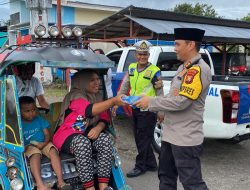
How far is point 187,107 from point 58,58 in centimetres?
132

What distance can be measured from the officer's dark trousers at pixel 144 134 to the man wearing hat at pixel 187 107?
169 cm

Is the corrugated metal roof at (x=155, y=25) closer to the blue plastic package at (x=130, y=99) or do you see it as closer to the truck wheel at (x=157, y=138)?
the truck wheel at (x=157, y=138)

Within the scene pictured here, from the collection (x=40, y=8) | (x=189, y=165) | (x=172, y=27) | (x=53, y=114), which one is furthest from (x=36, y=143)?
(x=40, y=8)

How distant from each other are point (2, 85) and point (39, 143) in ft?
2.61

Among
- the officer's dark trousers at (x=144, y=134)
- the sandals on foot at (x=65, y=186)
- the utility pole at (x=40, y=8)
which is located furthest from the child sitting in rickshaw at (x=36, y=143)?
the utility pole at (x=40, y=8)

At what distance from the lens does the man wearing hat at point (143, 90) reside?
5.22 metres

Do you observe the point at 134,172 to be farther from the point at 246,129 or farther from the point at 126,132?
the point at 126,132

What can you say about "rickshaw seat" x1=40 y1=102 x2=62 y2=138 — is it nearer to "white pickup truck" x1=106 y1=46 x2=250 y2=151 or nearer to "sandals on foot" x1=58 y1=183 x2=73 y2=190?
"sandals on foot" x1=58 y1=183 x2=73 y2=190

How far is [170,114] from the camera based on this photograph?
3598 millimetres

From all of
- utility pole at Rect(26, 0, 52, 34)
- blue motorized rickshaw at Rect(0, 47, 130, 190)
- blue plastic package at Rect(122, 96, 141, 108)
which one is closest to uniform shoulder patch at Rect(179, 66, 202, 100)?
blue plastic package at Rect(122, 96, 141, 108)

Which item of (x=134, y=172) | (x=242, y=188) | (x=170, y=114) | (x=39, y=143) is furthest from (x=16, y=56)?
(x=242, y=188)

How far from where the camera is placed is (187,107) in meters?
3.43

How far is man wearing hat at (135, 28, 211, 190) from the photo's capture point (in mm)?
3355

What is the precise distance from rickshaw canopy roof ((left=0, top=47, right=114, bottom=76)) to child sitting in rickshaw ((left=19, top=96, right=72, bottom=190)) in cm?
59
